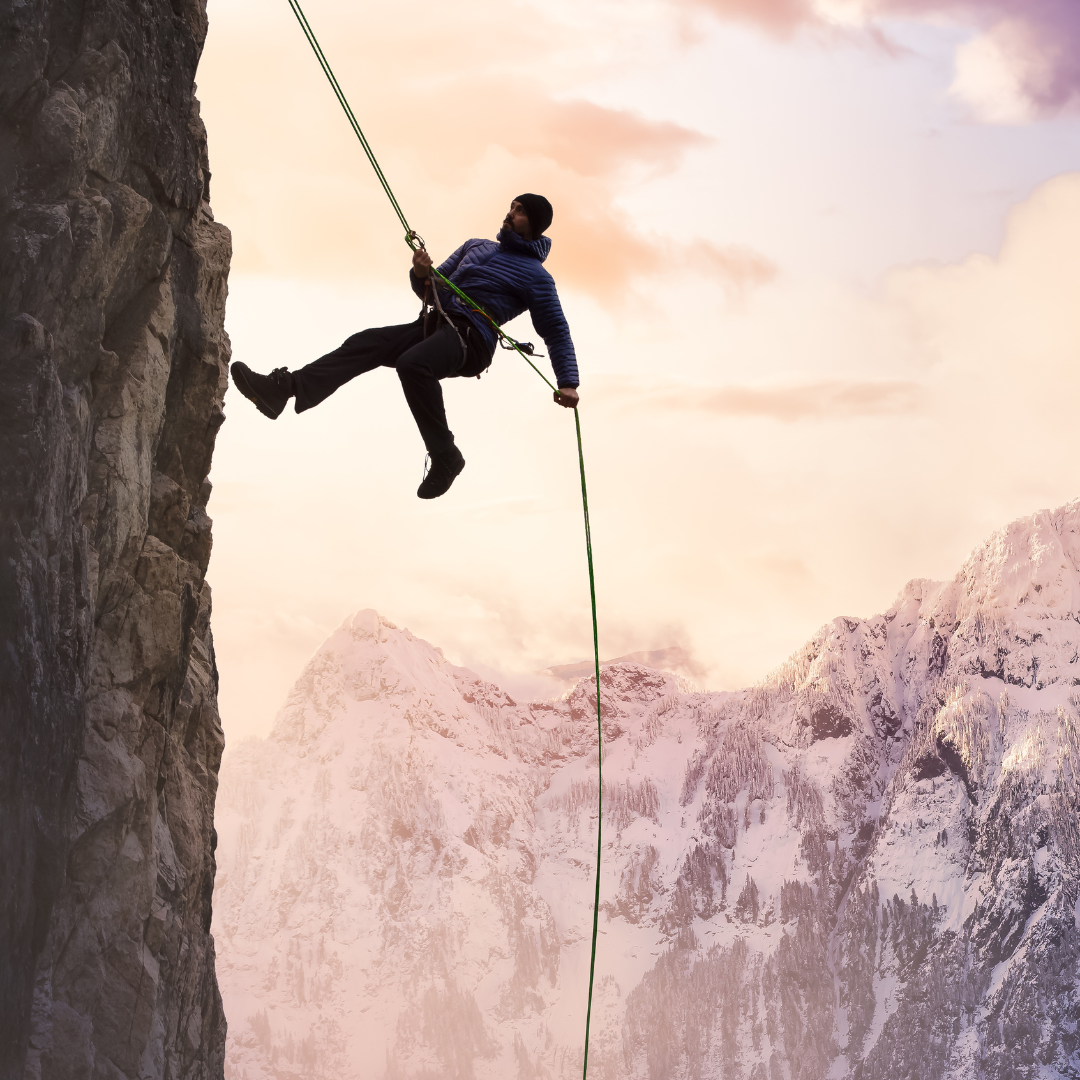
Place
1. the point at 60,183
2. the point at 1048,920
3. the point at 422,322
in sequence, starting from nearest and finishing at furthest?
the point at 60,183
the point at 422,322
the point at 1048,920

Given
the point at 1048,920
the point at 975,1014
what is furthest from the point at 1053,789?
the point at 975,1014

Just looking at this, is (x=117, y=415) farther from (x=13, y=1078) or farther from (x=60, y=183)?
(x=13, y=1078)

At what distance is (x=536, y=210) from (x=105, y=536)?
427 centimetres

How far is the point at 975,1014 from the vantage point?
634 ft

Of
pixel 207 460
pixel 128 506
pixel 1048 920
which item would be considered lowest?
pixel 128 506

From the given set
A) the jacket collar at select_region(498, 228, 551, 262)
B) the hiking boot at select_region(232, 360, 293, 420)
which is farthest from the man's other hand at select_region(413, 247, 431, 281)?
the hiking boot at select_region(232, 360, 293, 420)

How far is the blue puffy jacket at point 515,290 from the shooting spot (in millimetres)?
10023

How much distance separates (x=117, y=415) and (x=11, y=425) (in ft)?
5.78

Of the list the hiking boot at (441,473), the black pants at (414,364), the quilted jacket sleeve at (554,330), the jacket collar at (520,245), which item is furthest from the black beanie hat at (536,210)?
the hiking boot at (441,473)

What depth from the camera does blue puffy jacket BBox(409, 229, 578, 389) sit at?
32.9 ft

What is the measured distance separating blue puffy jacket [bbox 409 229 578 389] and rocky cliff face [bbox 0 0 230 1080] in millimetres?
2284

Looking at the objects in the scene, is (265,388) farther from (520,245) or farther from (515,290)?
(520,245)

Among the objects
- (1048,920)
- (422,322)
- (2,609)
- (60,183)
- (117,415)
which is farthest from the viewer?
(1048,920)

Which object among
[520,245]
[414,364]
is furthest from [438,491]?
[520,245]
